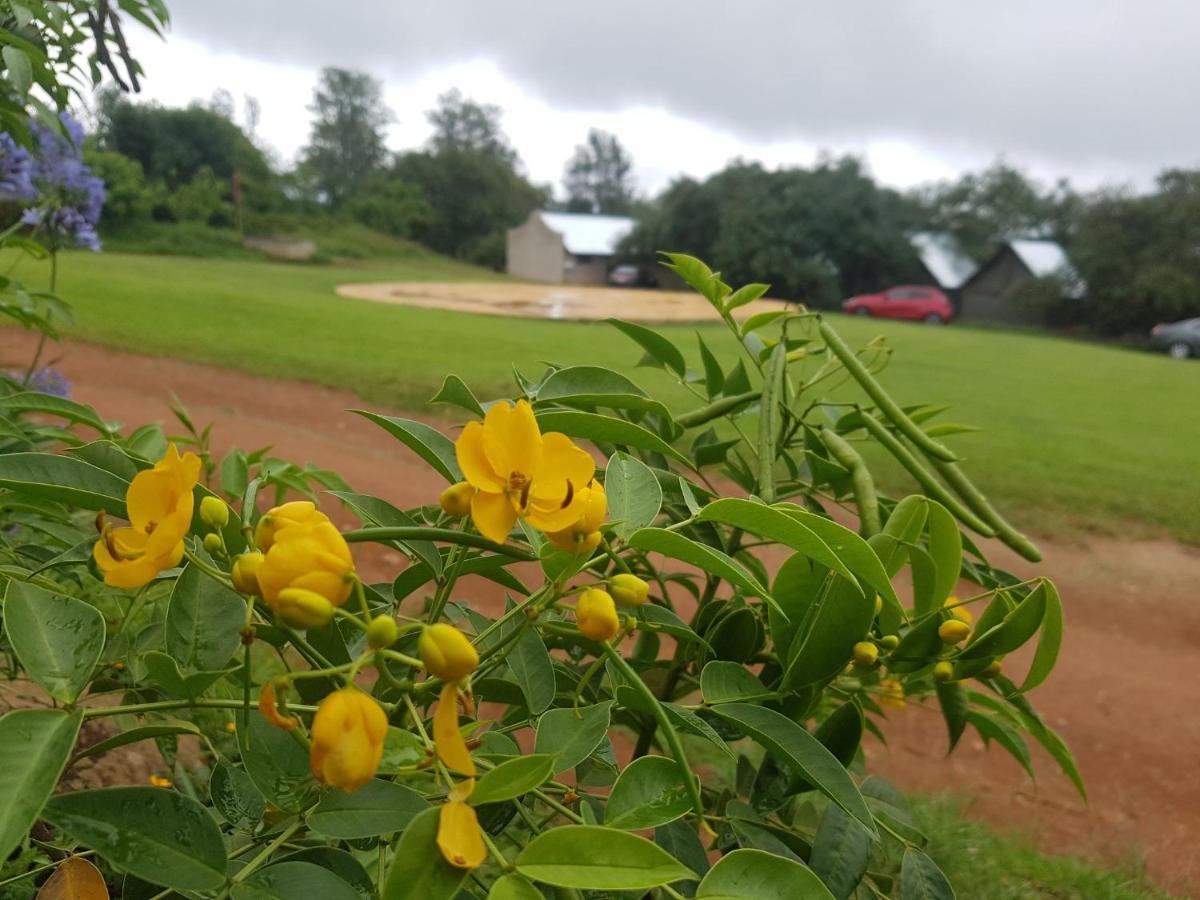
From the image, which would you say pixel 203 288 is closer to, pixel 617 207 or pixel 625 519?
pixel 625 519

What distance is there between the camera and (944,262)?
19.7 metres

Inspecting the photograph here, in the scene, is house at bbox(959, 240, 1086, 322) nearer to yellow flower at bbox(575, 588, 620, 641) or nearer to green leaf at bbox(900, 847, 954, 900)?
green leaf at bbox(900, 847, 954, 900)

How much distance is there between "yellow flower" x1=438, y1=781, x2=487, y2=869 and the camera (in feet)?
0.89

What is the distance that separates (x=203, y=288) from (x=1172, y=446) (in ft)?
32.1

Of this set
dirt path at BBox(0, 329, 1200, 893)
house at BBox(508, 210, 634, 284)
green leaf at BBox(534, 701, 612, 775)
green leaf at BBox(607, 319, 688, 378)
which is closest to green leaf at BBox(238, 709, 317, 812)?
green leaf at BBox(534, 701, 612, 775)

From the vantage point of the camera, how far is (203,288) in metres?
10.1

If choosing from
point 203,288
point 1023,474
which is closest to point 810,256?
point 203,288

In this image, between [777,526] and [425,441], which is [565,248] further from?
[777,526]

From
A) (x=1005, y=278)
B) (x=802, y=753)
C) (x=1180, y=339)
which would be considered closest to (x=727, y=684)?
(x=802, y=753)

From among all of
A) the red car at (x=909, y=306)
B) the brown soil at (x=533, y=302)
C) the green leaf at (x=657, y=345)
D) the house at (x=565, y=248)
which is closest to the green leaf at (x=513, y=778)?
the green leaf at (x=657, y=345)

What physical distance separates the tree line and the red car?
1.04 meters

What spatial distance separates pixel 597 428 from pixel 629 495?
4 centimetres

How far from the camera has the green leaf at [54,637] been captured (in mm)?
324

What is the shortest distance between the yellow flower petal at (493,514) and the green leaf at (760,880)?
0.52 feet
